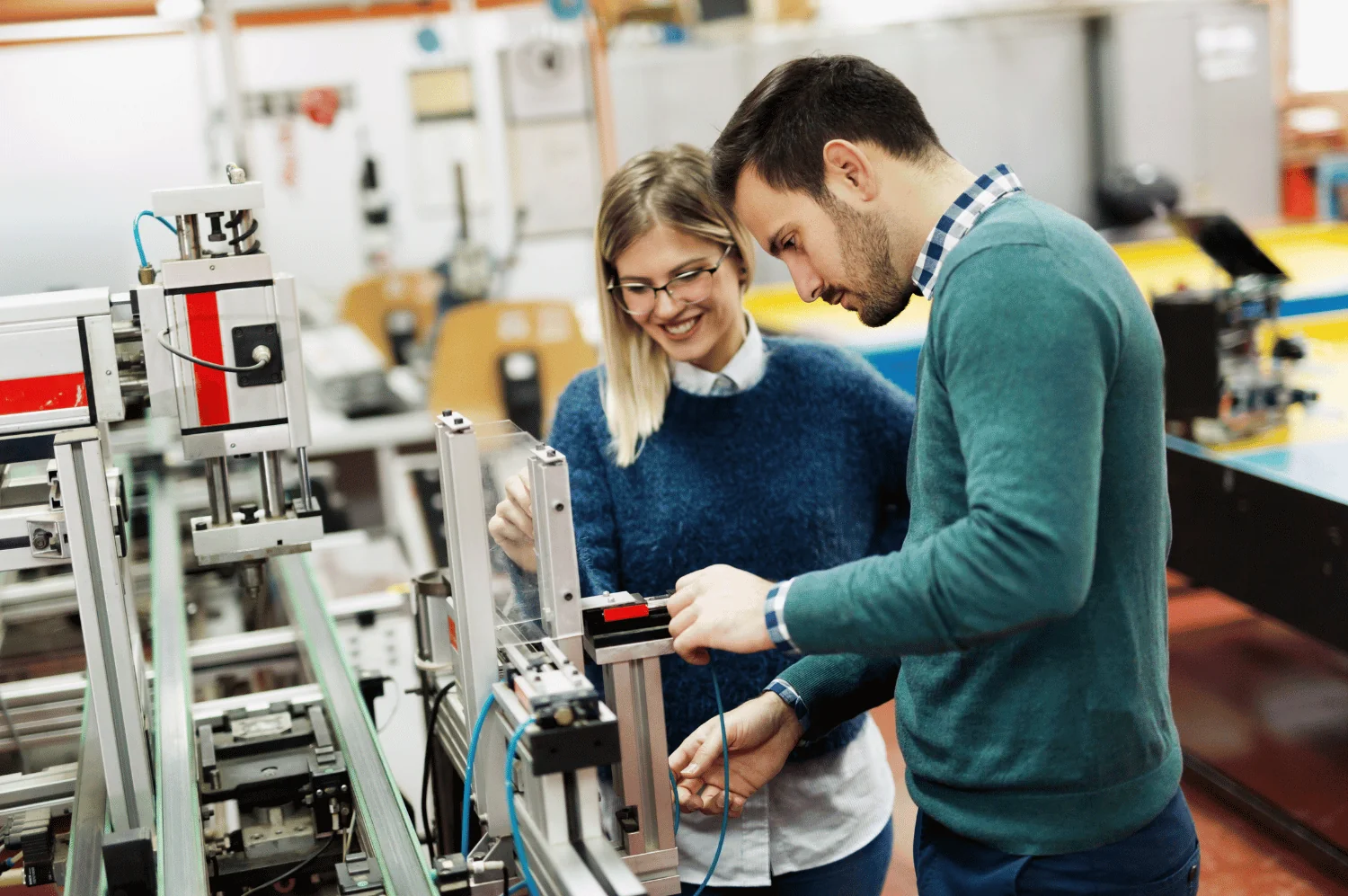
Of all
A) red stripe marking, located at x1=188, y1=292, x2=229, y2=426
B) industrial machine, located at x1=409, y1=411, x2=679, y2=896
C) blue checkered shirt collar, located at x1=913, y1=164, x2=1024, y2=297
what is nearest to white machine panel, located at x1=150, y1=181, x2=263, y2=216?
red stripe marking, located at x1=188, y1=292, x2=229, y2=426

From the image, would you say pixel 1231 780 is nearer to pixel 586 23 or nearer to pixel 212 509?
pixel 212 509

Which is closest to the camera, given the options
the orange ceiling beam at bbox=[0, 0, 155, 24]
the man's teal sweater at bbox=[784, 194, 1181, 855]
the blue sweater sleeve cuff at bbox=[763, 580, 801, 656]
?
the man's teal sweater at bbox=[784, 194, 1181, 855]

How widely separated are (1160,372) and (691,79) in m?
5.44

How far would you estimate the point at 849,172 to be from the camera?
115cm

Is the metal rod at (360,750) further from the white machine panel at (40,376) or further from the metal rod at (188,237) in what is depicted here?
the metal rod at (188,237)

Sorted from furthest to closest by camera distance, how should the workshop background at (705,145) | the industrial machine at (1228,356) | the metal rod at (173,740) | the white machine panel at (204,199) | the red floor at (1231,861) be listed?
the industrial machine at (1228,356)
the workshop background at (705,145)
the red floor at (1231,861)
the white machine panel at (204,199)
the metal rod at (173,740)

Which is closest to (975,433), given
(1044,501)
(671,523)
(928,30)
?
(1044,501)

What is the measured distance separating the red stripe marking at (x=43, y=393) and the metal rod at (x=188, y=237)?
193 millimetres

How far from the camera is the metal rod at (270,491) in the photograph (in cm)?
166

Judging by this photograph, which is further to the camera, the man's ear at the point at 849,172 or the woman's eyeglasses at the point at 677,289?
the woman's eyeglasses at the point at 677,289

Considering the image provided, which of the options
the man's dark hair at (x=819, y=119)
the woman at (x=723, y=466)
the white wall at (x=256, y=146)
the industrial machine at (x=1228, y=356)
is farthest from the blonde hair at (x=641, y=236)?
the white wall at (x=256, y=146)

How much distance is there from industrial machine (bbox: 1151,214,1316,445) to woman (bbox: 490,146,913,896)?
1.96 meters

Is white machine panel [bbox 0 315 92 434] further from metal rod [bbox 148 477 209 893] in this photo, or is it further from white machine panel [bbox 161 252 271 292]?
metal rod [bbox 148 477 209 893]

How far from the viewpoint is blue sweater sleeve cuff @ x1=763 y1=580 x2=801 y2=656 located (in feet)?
3.48
